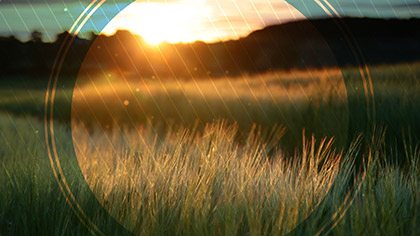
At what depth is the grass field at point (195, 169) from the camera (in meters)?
3.41

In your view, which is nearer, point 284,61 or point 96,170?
point 96,170

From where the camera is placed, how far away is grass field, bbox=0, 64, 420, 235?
3.41 m

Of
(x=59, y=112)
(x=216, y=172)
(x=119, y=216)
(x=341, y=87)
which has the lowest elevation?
(x=119, y=216)

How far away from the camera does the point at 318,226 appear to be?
3473 millimetres

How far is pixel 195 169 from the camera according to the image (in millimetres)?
3965

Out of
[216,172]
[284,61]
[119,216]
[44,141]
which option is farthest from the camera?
[284,61]

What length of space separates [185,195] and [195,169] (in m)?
0.33

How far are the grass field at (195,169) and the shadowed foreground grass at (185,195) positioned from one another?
1 centimetres

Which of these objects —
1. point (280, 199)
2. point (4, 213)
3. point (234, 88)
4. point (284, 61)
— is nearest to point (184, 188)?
point (280, 199)

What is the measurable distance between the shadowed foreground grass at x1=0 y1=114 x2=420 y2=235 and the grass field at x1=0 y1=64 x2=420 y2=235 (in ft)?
0.04

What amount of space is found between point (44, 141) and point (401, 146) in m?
4.06

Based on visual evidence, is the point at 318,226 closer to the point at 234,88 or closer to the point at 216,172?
the point at 216,172

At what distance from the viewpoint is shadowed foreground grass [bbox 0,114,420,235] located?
335cm

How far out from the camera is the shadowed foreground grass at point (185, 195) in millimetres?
3348
